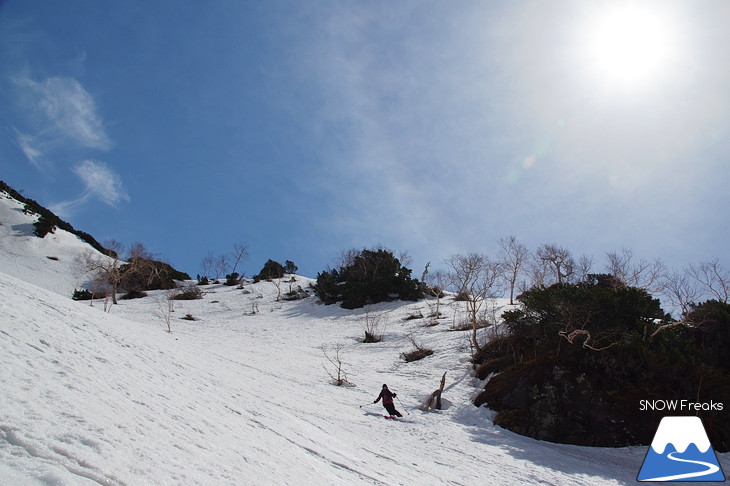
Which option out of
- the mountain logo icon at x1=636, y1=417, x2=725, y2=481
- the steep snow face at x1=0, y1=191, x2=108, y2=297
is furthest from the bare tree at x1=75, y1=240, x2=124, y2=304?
the mountain logo icon at x1=636, y1=417, x2=725, y2=481

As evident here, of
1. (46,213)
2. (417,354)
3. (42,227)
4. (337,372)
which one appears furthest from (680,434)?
(46,213)

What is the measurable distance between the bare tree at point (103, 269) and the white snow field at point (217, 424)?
24.2 m

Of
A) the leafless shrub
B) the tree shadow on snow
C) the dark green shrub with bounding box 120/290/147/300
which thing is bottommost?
the tree shadow on snow

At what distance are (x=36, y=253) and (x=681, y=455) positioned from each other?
2331 inches

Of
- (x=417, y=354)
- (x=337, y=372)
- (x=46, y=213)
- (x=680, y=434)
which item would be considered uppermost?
(x=46, y=213)

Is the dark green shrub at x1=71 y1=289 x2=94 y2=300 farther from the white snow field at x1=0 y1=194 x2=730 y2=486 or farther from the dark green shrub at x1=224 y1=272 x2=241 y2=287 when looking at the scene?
the white snow field at x1=0 y1=194 x2=730 y2=486

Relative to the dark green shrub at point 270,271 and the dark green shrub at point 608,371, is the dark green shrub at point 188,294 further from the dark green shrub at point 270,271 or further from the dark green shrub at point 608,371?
the dark green shrub at point 608,371

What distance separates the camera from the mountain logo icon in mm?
8039

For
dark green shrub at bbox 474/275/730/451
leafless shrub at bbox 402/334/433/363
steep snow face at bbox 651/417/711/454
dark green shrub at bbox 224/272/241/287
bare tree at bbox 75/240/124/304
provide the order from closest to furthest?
steep snow face at bbox 651/417/711/454, dark green shrub at bbox 474/275/730/451, leafless shrub at bbox 402/334/433/363, bare tree at bbox 75/240/124/304, dark green shrub at bbox 224/272/241/287

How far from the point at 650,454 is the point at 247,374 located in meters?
11.6

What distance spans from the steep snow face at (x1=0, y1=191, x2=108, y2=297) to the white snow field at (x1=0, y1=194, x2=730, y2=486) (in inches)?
1383

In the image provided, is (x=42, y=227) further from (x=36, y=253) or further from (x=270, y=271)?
(x=270, y=271)

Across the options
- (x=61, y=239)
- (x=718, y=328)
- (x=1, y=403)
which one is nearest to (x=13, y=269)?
(x=61, y=239)

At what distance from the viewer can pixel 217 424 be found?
5059 mm
